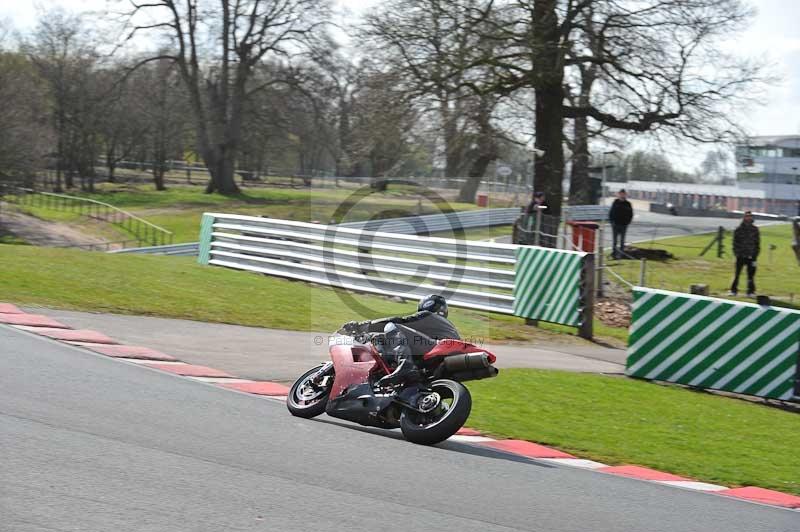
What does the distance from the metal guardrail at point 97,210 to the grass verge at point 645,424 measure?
99.1ft

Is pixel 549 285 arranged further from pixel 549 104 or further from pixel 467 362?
pixel 549 104

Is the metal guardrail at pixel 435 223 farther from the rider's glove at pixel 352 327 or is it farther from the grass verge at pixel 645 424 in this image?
the rider's glove at pixel 352 327

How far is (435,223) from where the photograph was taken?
103 ft

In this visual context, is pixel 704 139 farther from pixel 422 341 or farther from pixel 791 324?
pixel 422 341

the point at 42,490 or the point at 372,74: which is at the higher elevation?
the point at 372,74

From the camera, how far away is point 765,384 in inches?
484

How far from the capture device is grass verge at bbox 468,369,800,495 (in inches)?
341

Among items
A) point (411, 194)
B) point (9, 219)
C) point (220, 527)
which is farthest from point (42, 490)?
point (9, 219)

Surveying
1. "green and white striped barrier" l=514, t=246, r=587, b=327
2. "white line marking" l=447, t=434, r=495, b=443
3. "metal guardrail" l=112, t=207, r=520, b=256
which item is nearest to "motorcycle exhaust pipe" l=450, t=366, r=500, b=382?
"white line marking" l=447, t=434, r=495, b=443

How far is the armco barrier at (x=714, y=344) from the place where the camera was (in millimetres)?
12242

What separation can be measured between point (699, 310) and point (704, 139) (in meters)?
14.4

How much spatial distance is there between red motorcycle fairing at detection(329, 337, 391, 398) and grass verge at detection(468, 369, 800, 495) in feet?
5.02

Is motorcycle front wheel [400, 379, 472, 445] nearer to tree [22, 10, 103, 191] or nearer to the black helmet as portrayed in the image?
the black helmet

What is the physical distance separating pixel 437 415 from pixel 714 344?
20.1 feet
